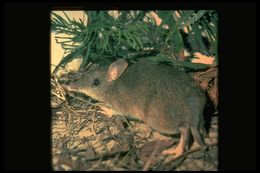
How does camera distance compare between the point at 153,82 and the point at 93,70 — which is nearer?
the point at 153,82

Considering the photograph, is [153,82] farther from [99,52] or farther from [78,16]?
[78,16]

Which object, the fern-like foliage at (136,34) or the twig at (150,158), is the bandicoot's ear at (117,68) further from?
the twig at (150,158)

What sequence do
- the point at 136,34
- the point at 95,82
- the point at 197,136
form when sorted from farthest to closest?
the point at 95,82, the point at 136,34, the point at 197,136

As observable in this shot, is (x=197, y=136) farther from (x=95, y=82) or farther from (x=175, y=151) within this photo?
(x=95, y=82)

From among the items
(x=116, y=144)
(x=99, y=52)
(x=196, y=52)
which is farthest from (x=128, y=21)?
(x=116, y=144)

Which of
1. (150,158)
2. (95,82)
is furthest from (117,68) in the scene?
(150,158)

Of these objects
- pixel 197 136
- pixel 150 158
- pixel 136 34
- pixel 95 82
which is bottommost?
pixel 150 158

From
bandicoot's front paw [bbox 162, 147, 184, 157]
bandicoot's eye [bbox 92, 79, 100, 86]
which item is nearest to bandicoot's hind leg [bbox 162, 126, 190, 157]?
bandicoot's front paw [bbox 162, 147, 184, 157]
